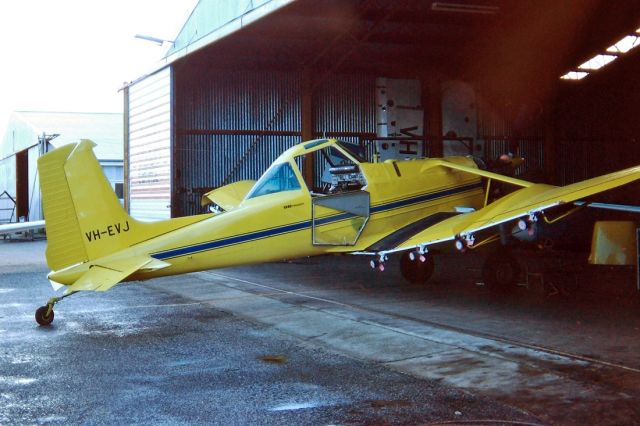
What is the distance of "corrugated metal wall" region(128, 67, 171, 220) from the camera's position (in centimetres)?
1938

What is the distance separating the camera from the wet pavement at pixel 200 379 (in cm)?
519

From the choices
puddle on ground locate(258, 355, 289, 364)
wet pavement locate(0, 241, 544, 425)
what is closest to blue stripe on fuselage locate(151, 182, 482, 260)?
wet pavement locate(0, 241, 544, 425)

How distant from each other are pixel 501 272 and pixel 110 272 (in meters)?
6.33

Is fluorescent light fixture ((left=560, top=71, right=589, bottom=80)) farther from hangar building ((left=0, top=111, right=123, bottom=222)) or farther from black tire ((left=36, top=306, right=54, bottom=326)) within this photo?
hangar building ((left=0, top=111, right=123, bottom=222))

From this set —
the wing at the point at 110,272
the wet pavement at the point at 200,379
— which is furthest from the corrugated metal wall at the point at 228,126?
→ the wing at the point at 110,272

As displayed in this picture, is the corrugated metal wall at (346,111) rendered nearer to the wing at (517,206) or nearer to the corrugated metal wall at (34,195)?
the wing at (517,206)

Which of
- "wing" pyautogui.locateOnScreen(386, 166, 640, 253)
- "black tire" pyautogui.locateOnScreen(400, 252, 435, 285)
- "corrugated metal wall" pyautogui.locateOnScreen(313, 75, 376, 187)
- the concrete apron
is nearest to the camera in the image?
the concrete apron

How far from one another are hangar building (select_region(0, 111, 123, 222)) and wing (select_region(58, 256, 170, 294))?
1243 inches

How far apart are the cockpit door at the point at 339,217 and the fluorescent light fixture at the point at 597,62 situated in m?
14.9

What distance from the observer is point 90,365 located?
689 cm

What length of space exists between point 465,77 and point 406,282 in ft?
36.0

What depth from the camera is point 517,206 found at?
969 cm

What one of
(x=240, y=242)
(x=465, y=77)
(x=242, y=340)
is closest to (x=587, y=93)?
(x=465, y=77)

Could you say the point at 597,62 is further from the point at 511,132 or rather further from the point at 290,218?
the point at 290,218
